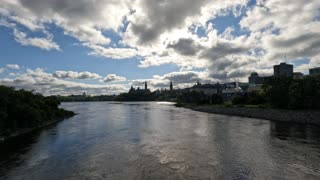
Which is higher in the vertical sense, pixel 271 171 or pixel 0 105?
pixel 0 105

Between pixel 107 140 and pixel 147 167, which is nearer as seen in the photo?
pixel 147 167

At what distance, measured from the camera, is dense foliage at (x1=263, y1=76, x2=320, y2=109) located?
58884mm

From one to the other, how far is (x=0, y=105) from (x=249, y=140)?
32.2m

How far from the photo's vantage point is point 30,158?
25.5m

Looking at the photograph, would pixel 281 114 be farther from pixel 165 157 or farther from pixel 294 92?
pixel 165 157

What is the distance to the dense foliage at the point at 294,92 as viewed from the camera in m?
58.9

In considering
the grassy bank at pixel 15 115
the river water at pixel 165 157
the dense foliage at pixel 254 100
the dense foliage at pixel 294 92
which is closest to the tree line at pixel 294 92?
the dense foliage at pixel 294 92

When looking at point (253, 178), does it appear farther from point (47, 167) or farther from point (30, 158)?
point (30, 158)

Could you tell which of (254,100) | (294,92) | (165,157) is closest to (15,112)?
(165,157)

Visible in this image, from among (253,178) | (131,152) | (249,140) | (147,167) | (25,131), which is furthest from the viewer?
(25,131)

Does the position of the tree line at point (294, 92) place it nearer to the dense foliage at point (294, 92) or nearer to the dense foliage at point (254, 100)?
the dense foliage at point (294, 92)

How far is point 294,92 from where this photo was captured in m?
61.7

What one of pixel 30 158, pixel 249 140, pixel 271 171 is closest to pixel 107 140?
pixel 30 158

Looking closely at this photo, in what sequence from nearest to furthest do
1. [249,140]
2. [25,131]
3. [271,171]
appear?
[271,171], [249,140], [25,131]
